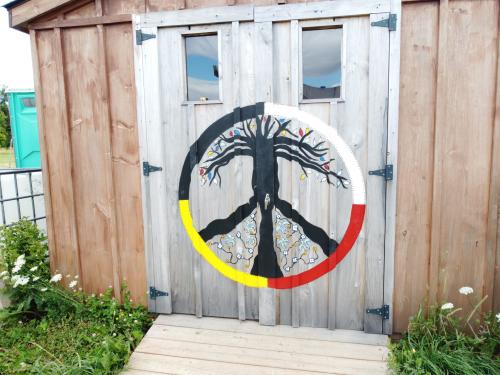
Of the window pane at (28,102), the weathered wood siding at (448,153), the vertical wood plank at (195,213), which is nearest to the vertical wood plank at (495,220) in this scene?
the weathered wood siding at (448,153)

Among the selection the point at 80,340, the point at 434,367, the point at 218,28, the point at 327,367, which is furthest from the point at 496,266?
the point at 80,340

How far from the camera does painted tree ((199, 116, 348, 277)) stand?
2664 millimetres

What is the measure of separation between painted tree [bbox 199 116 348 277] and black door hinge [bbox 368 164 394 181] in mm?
229

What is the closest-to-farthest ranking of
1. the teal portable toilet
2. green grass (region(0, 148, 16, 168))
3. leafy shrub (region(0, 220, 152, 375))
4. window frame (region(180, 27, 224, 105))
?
leafy shrub (region(0, 220, 152, 375)) < window frame (region(180, 27, 224, 105)) < the teal portable toilet < green grass (region(0, 148, 16, 168))

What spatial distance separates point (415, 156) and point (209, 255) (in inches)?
→ 73.7

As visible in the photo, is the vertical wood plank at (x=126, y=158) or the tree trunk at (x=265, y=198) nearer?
the tree trunk at (x=265, y=198)

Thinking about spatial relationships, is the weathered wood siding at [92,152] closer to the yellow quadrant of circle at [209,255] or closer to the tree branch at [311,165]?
the yellow quadrant of circle at [209,255]

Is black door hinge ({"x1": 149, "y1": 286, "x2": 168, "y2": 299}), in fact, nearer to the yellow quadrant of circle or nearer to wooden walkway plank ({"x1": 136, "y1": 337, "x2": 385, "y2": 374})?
wooden walkway plank ({"x1": 136, "y1": 337, "x2": 385, "y2": 374})

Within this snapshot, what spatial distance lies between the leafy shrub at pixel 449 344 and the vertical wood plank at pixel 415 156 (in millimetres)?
162

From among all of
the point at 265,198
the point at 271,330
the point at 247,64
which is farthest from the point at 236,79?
the point at 271,330

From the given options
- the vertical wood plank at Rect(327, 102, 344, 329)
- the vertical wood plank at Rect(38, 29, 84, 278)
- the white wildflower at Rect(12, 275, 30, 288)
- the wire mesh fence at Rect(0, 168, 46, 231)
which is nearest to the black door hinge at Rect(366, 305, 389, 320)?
the vertical wood plank at Rect(327, 102, 344, 329)

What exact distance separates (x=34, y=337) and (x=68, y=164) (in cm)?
154

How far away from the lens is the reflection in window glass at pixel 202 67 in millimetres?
2766

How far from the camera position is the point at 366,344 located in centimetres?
260
